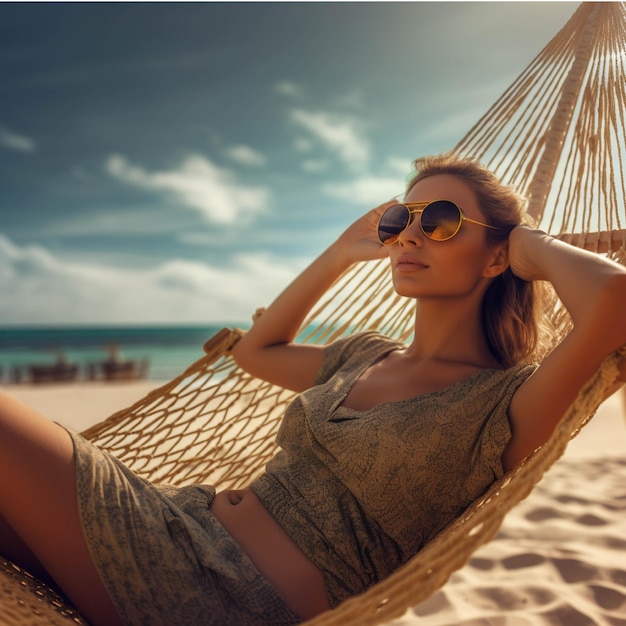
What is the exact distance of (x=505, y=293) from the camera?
1.37 metres

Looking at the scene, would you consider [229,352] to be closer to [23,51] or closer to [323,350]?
[323,350]

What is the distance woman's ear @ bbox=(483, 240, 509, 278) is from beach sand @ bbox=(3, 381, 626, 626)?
1.26 feet

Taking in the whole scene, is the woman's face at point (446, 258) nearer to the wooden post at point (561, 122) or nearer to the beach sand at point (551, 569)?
the beach sand at point (551, 569)

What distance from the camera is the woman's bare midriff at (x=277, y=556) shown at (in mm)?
1068

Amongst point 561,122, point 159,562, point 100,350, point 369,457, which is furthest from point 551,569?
point 100,350

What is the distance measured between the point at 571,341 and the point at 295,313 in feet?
2.87

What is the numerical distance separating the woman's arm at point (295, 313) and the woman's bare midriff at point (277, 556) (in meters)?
0.48

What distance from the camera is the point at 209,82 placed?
2666 cm

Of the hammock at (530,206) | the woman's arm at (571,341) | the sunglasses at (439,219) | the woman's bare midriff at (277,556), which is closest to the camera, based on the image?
the woman's arm at (571,341)

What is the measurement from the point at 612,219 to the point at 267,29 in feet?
77.6

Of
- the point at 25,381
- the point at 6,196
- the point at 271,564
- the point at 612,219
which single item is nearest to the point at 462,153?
the point at 612,219

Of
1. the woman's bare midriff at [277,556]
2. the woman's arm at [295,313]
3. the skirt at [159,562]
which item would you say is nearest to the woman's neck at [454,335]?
the woman's arm at [295,313]

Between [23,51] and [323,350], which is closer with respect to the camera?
[323,350]

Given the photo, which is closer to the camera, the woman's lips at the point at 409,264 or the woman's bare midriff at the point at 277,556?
the woman's bare midriff at the point at 277,556
